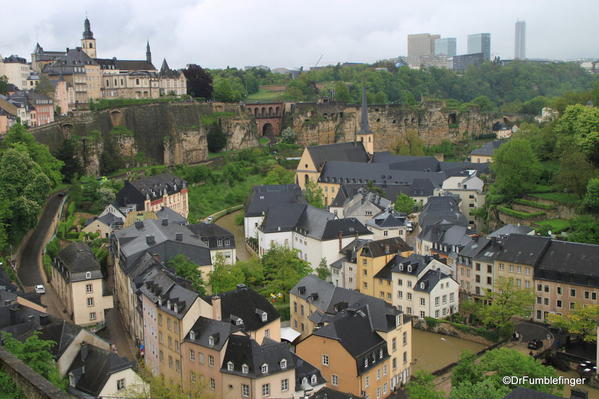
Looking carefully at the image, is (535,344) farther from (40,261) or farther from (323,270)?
(40,261)

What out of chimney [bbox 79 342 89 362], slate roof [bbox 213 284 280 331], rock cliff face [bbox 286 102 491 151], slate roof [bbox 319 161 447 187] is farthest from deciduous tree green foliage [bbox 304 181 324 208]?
chimney [bbox 79 342 89 362]

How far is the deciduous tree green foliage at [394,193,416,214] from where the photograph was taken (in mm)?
59469

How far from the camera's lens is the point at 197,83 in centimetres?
9475

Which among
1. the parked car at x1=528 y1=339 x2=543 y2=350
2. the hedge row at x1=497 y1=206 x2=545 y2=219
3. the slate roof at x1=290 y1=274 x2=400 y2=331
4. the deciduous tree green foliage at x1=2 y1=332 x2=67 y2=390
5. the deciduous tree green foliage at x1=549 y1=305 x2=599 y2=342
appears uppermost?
the deciduous tree green foliage at x1=2 y1=332 x2=67 y2=390

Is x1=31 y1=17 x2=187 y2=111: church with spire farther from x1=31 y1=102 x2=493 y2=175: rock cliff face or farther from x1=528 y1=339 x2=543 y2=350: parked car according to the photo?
x1=528 y1=339 x2=543 y2=350: parked car

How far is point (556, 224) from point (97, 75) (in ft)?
180

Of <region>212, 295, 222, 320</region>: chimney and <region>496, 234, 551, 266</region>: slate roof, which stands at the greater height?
<region>212, 295, 222, 320</region>: chimney

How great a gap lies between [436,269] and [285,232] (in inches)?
550

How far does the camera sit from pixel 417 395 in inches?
1053

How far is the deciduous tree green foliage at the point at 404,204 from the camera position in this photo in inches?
2341

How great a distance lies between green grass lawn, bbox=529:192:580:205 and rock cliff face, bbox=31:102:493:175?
40951 mm

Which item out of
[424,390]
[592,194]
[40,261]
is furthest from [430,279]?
[40,261]

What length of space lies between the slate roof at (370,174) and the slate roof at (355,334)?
3531 centimetres

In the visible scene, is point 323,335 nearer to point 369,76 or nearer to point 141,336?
point 141,336
